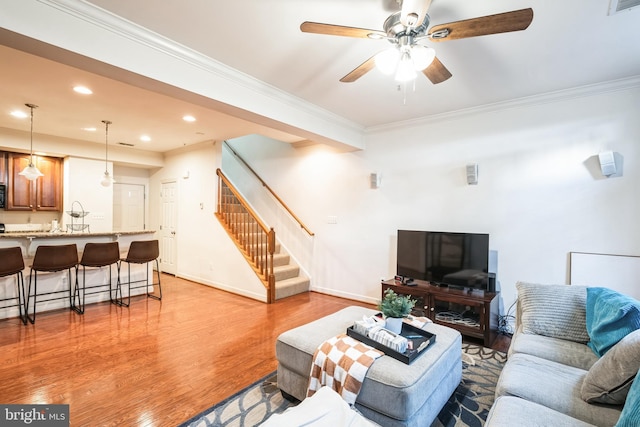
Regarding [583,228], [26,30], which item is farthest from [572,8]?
[26,30]

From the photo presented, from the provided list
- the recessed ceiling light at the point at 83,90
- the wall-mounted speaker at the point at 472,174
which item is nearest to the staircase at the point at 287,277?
the wall-mounted speaker at the point at 472,174

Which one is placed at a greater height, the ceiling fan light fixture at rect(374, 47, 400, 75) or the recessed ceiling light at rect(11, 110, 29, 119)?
the recessed ceiling light at rect(11, 110, 29, 119)

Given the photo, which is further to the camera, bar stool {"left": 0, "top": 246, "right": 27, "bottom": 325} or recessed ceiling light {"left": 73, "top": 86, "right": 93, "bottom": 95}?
bar stool {"left": 0, "top": 246, "right": 27, "bottom": 325}

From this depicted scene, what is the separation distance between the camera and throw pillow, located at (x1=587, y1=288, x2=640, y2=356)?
1776 mm

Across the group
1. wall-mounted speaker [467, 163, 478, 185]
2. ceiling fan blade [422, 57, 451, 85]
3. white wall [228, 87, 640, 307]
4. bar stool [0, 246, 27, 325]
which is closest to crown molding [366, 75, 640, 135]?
white wall [228, 87, 640, 307]

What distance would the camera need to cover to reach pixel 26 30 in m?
1.78

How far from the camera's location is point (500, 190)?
363 cm

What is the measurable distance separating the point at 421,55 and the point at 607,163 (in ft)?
8.35

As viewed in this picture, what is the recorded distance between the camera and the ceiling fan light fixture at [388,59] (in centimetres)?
184

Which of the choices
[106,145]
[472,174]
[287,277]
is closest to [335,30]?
[472,174]

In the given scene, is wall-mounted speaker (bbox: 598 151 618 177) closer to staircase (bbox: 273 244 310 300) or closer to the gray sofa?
the gray sofa

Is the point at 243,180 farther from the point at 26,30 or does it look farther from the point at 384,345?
the point at 384,345

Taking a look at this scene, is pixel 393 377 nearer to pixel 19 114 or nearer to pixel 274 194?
pixel 274 194

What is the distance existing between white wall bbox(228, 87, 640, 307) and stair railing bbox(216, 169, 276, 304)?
0.98 metres
